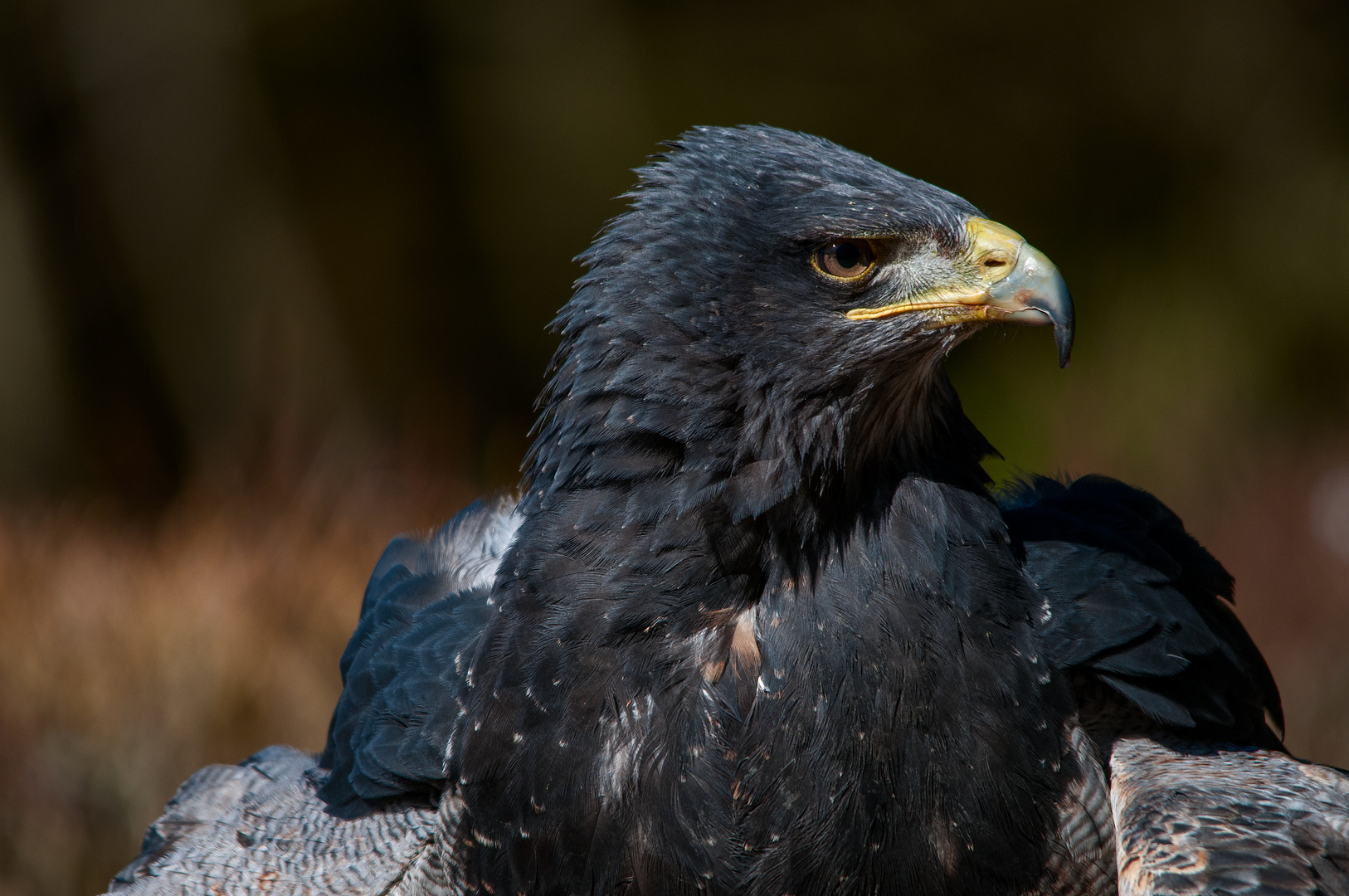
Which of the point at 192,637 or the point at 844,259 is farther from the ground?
the point at 844,259

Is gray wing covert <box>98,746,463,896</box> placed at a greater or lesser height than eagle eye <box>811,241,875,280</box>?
lesser

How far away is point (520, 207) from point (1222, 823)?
9.16m

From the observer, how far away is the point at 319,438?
24.9 feet

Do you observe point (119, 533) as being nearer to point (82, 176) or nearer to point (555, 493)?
point (82, 176)

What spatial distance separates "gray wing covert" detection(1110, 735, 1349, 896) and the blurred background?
4749 mm

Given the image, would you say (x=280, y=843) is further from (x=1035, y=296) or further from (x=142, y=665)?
(x=142, y=665)

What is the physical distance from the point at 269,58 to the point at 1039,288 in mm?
8860

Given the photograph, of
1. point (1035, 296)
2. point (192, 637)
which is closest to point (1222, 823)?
point (1035, 296)

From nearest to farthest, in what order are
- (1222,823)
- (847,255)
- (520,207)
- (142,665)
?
(1222,823) < (847,255) < (142,665) < (520,207)

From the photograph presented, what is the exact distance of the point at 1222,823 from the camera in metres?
2.59

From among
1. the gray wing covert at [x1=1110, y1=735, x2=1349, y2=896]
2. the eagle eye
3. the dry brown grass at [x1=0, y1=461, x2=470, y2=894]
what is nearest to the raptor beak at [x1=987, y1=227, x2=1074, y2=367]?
the eagle eye

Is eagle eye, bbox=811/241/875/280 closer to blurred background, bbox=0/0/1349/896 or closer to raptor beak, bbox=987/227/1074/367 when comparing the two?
raptor beak, bbox=987/227/1074/367

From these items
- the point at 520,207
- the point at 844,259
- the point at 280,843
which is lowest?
the point at 520,207

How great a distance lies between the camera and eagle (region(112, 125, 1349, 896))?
102 inches
